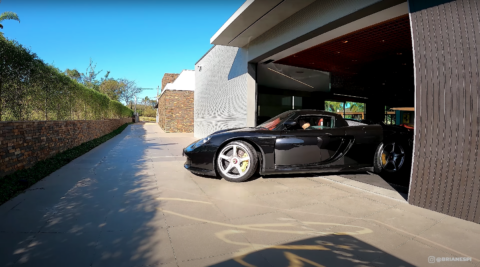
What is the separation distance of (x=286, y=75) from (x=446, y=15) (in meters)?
6.80

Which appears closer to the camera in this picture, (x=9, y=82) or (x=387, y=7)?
(x=387, y=7)

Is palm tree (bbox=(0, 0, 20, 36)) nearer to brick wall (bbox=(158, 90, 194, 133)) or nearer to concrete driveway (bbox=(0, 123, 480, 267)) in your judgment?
brick wall (bbox=(158, 90, 194, 133))

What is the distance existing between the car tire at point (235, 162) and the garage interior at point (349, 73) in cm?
249

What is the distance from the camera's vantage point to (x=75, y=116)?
8.67m

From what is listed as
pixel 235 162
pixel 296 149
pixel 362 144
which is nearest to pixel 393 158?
pixel 362 144

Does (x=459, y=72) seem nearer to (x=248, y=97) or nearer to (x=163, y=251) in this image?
(x=163, y=251)

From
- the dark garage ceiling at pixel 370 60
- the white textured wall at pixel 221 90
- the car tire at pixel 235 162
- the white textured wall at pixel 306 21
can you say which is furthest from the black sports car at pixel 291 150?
the white textured wall at pixel 221 90

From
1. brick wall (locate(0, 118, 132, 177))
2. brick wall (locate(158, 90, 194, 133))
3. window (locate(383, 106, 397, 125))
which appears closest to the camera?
brick wall (locate(0, 118, 132, 177))

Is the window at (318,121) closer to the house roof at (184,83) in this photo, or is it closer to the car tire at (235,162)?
the car tire at (235,162)

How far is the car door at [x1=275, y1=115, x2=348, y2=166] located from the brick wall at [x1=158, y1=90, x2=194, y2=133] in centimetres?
1524

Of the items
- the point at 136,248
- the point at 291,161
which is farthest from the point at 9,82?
the point at 291,161

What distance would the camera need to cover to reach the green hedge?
4219mm

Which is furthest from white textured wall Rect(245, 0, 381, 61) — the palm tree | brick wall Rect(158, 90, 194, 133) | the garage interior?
brick wall Rect(158, 90, 194, 133)

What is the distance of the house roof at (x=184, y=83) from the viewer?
18.4m
